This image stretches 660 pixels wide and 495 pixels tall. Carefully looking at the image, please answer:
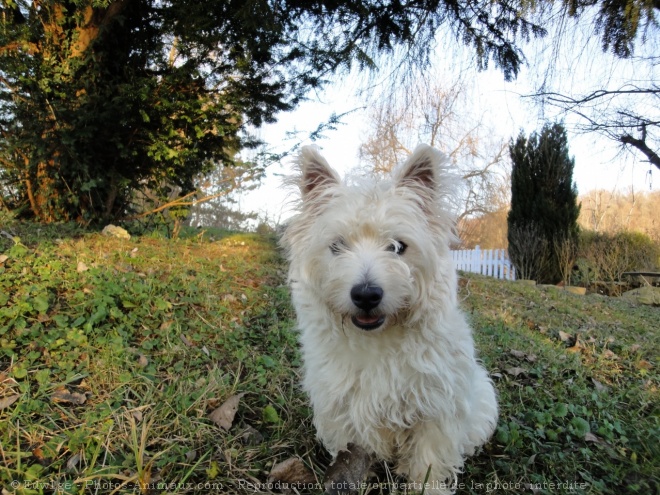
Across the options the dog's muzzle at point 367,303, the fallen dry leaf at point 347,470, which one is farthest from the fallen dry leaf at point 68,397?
the dog's muzzle at point 367,303

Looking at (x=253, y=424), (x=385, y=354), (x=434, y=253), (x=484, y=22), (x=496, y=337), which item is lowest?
(x=253, y=424)

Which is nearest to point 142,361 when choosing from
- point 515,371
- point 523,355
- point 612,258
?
point 515,371

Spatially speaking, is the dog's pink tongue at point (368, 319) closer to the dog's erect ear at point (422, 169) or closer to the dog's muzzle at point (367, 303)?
the dog's muzzle at point (367, 303)

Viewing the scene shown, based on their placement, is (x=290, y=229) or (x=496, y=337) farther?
(x=496, y=337)

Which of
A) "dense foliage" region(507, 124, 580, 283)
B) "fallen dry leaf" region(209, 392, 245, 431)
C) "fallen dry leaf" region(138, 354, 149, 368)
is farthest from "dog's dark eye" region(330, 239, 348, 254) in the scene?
"dense foliage" region(507, 124, 580, 283)

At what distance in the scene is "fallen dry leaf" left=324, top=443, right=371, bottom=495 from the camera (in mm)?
2093

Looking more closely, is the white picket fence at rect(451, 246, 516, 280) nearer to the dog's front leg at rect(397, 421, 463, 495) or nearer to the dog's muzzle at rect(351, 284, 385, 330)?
the dog's front leg at rect(397, 421, 463, 495)

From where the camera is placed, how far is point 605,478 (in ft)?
7.68

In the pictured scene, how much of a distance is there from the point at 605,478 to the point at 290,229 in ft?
7.83

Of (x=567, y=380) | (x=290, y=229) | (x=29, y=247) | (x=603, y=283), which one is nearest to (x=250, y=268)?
(x=29, y=247)

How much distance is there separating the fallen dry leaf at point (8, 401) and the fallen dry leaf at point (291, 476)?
1.58 meters

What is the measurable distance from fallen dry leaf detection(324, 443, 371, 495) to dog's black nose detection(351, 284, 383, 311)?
0.87 metres

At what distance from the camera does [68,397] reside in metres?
2.54

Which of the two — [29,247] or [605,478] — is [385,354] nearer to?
[605,478]
